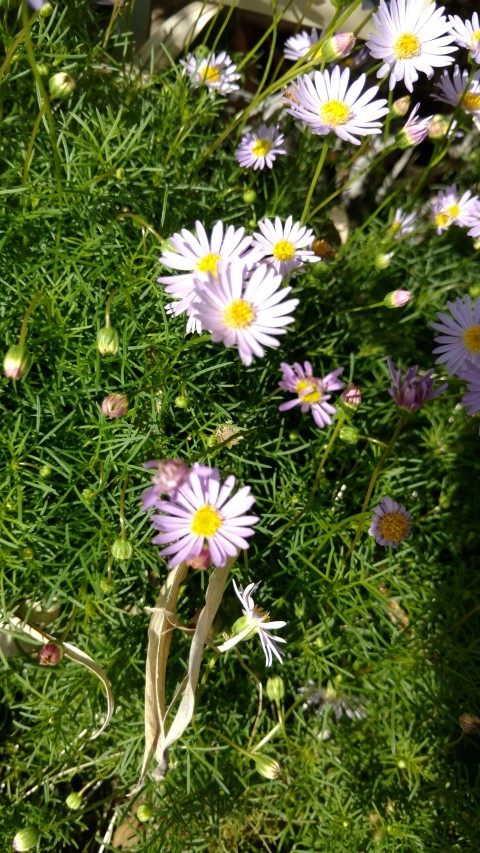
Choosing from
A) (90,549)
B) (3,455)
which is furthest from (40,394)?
(90,549)

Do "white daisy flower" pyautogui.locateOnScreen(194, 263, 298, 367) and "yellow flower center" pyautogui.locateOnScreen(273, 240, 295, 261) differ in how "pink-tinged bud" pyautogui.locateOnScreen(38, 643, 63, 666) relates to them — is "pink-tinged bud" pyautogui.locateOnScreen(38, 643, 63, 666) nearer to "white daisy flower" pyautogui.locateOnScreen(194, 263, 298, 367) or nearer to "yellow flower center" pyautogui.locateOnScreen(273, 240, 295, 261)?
"white daisy flower" pyautogui.locateOnScreen(194, 263, 298, 367)

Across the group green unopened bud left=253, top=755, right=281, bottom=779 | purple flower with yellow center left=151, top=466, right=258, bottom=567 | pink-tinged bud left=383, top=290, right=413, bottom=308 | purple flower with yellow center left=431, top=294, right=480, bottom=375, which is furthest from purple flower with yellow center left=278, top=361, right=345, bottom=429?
green unopened bud left=253, top=755, right=281, bottom=779

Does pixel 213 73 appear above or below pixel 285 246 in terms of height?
above

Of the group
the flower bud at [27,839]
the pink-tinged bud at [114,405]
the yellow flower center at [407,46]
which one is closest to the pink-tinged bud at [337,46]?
the yellow flower center at [407,46]

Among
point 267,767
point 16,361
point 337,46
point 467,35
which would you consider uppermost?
point 467,35

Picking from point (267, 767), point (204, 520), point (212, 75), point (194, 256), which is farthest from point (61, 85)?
point (267, 767)

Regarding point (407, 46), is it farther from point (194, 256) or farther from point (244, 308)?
point (244, 308)

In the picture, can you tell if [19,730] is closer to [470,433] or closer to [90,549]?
[90,549]
